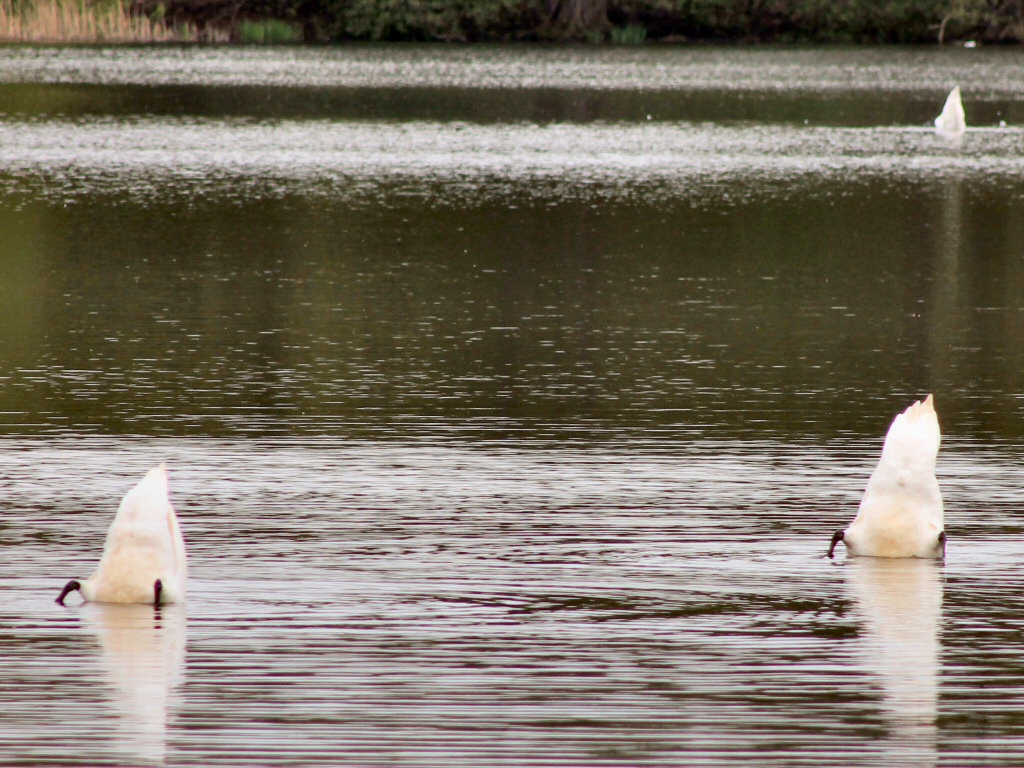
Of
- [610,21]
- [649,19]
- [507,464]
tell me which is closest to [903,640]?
[507,464]

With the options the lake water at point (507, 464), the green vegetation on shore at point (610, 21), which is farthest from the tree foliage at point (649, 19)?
the lake water at point (507, 464)

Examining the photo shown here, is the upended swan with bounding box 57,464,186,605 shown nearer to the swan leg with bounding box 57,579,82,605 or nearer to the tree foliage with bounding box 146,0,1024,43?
the swan leg with bounding box 57,579,82,605

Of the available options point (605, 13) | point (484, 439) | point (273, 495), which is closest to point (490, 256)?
point (484, 439)

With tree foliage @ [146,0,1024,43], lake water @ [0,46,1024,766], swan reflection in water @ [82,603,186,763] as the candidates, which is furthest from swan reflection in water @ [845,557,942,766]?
tree foliage @ [146,0,1024,43]

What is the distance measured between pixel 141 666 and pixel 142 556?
0.66 metres

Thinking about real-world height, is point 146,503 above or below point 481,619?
above

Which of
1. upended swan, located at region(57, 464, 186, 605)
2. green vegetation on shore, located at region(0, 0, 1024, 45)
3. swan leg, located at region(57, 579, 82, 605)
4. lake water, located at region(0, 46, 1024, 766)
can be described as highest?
upended swan, located at region(57, 464, 186, 605)

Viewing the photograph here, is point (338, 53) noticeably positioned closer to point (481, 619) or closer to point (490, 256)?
point (490, 256)

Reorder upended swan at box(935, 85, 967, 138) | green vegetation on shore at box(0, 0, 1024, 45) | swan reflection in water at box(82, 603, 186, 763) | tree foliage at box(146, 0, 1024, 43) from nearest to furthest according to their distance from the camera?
1. swan reflection in water at box(82, 603, 186, 763)
2. upended swan at box(935, 85, 967, 138)
3. green vegetation on shore at box(0, 0, 1024, 45)
4. tree foliage at box(146, 0, 1024, 43)

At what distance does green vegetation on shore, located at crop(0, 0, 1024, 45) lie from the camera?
79062 mm

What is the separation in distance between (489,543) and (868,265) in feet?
38.2

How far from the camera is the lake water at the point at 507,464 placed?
607cm

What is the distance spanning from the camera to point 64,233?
21047 millimetres

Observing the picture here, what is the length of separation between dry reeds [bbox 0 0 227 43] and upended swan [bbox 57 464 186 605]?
60.0m
